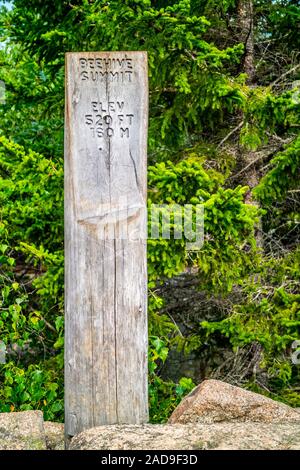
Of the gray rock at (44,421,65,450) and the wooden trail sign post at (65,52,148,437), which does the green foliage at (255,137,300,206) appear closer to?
the wooden trail sign post at (65,52,148,437)

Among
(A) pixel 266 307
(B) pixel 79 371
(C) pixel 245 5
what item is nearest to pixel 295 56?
(C) pixel 245 5

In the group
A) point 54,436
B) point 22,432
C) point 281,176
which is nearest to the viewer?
point 22,432

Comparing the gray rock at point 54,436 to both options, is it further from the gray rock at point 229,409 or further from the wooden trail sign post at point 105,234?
the gray rock at point 229,409

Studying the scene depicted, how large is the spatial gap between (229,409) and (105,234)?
1.43m

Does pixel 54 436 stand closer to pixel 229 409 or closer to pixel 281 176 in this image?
pixel 229 409

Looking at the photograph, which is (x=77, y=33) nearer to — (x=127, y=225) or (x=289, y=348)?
(x=127, y=225)

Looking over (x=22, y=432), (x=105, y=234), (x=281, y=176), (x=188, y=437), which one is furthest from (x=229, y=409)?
(x=281, y=176)

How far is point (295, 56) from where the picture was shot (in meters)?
7.15

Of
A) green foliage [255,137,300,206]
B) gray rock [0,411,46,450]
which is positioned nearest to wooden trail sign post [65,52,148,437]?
gray rock [0,411,46,450]

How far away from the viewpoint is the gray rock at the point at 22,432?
3.97m

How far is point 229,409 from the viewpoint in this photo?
4355 mm

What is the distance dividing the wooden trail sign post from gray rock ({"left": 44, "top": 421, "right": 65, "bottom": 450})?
39cm

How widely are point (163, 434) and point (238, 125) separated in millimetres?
3939

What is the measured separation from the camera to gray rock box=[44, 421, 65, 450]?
4148mm
